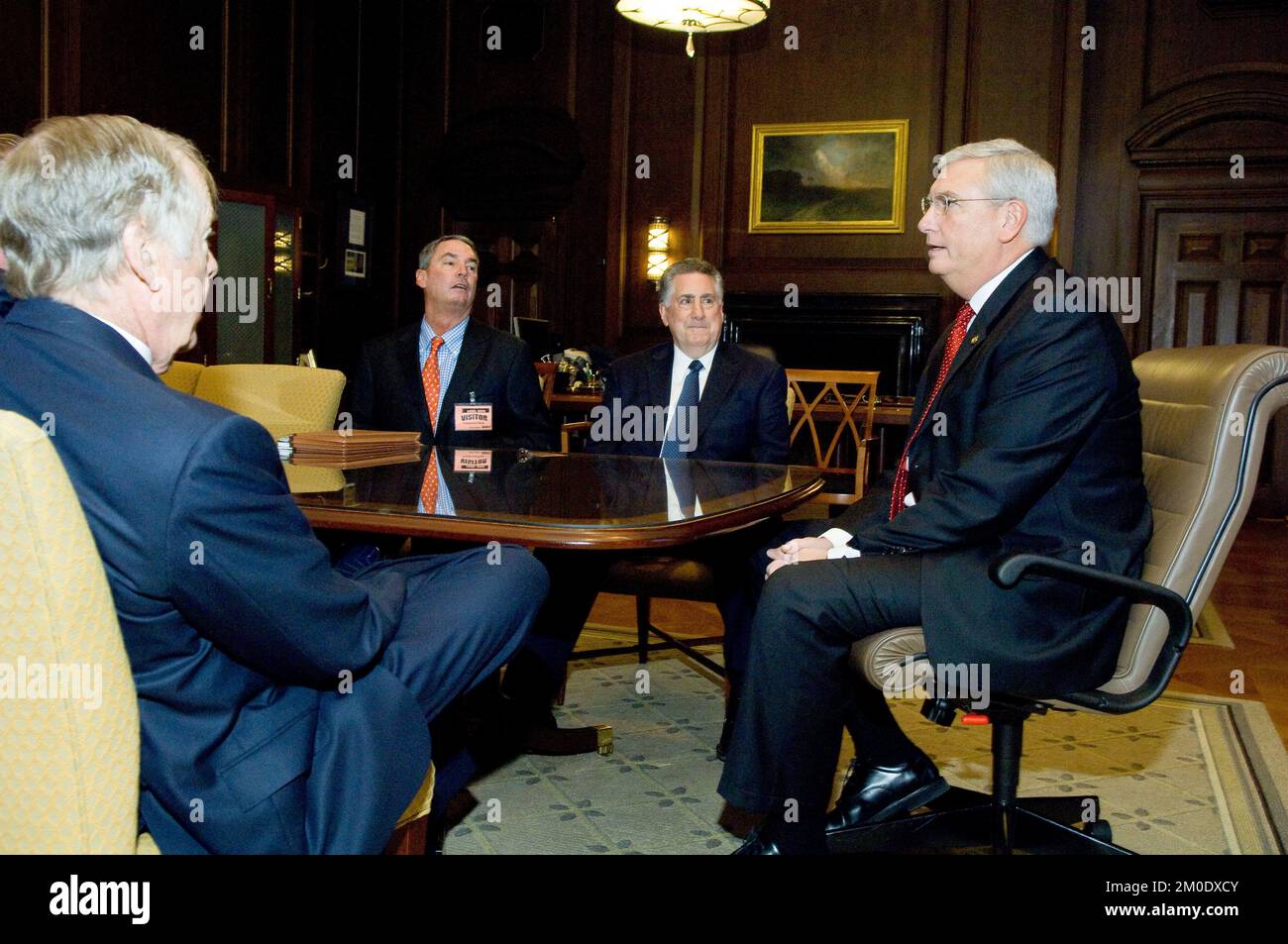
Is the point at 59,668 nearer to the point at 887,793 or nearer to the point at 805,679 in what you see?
the point at 805,679

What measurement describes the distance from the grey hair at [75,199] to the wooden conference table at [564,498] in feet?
2.56

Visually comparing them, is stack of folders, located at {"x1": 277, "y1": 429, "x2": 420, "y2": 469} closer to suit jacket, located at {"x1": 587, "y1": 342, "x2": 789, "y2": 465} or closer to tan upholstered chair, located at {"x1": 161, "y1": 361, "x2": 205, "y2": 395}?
tan upholstered chair, located at {"x1": 161, "y1": 361, "x2": 205, "y2": 395}

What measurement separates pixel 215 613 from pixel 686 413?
2531mm

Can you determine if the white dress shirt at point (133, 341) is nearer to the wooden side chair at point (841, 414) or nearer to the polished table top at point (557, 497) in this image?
the polished table top at point (557, 497)

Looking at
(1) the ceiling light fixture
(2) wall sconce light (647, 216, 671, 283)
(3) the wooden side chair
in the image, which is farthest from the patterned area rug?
(2) wall sconce light (647, 216, 671, 283)

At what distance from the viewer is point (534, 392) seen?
3.91 m

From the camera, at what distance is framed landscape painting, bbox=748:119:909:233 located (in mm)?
8312

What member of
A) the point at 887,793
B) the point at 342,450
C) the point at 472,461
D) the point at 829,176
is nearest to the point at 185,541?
the point at 342,450

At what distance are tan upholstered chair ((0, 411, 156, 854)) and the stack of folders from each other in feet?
5.08

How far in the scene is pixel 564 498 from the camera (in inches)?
89.9

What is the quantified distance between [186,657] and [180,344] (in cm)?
44

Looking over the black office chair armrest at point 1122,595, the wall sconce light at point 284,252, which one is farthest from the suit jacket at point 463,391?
the wall sconce light at point 284,252

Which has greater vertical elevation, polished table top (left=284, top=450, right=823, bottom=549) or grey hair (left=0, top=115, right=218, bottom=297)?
grey hair (left=0, top=115, right=218, bottom=297)

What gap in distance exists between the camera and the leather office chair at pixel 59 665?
3.38ft
